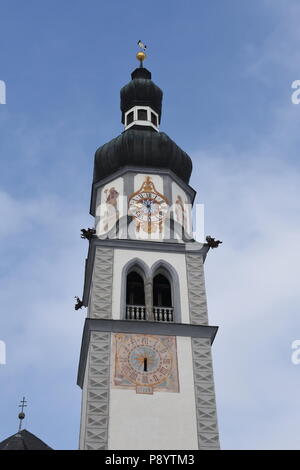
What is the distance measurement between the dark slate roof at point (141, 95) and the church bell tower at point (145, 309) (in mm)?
1419

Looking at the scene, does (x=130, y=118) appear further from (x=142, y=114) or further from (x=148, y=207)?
(x=148, y=207)

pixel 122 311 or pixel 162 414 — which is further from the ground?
pixel 122 311

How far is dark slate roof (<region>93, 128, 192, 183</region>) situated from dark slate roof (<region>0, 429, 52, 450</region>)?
8.92 m

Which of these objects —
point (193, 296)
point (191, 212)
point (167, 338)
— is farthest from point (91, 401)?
point (191, 212)

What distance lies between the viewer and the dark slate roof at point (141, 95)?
102ft

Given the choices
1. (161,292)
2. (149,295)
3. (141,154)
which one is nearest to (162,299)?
(161,292)

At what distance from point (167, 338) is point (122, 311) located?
156 centimetres

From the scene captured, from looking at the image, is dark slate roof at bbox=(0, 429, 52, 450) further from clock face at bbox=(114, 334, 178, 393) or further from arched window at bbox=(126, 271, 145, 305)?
arched window at bbox=(126, 271, 145, 305)

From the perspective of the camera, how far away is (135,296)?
2417 cm

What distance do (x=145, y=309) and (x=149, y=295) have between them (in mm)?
479

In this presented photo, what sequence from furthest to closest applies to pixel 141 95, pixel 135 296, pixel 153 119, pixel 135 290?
pixel 141 95 < pixel 153 119 < pixel 135 290 < pixel 135 296
